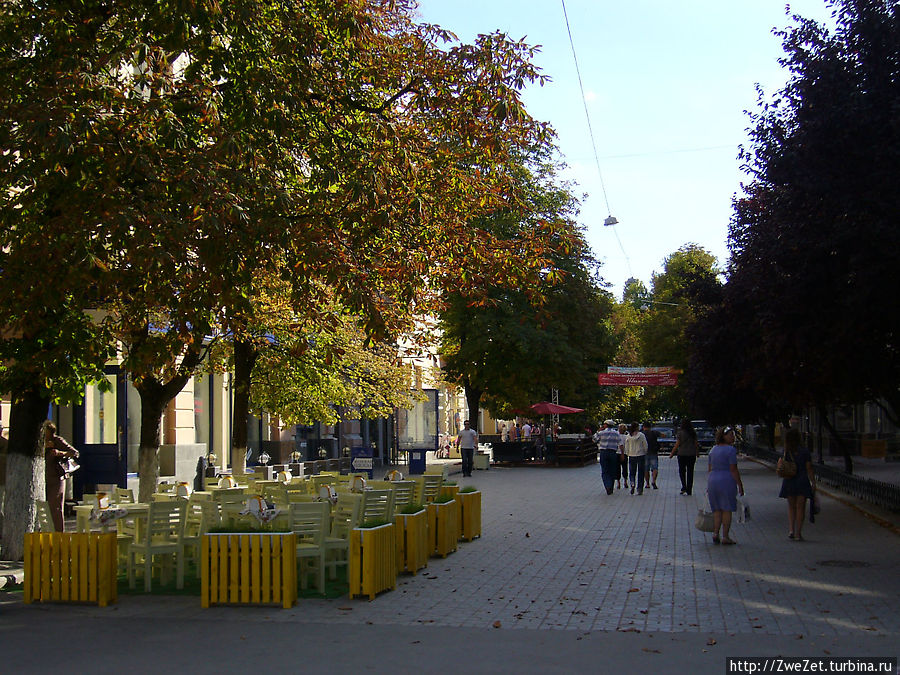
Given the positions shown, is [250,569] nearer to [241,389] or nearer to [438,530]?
[438,530]

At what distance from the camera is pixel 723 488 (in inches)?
585

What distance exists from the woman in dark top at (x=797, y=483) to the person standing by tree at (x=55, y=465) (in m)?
10.8

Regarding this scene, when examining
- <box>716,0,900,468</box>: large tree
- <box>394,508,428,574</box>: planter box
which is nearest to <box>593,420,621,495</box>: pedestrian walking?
<box>716,0,900,468</box>: large tree

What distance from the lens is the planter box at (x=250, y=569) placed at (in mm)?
10102

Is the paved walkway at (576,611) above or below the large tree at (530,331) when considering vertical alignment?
below

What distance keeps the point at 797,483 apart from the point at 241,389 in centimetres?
1042

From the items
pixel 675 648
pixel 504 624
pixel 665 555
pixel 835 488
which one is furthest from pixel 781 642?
pixel 835 488

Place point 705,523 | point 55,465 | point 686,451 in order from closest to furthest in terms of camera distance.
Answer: point 705,523 → point 55,465 → point 686,451

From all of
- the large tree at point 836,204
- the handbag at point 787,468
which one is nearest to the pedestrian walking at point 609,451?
the large tree at point 836,204

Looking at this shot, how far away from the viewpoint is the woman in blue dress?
48.5 feet

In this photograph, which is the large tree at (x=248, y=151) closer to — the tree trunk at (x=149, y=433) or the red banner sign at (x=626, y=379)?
the tree trunk at (x=149, y=433)

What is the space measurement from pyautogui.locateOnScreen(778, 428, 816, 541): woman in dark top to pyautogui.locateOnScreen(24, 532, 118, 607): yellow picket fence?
31.8ft

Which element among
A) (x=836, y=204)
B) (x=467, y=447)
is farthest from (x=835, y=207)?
(x=467, y=447)

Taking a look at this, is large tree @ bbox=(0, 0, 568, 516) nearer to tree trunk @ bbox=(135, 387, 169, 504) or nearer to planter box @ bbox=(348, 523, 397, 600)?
planter box @ bbox=(348, 523, 397, 600)
